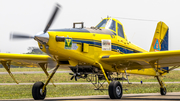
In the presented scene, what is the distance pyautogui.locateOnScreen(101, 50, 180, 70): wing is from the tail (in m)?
3.89

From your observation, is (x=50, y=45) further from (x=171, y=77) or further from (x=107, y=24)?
(x=171, y=77)

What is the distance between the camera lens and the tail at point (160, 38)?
2089cm

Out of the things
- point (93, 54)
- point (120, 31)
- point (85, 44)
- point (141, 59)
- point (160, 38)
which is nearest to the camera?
point (85, 44)

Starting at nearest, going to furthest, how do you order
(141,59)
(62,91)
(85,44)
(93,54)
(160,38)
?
(85,44) → (93,54) → (141,59) → (160,38) → (62,91)

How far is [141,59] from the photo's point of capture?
49.8 ft

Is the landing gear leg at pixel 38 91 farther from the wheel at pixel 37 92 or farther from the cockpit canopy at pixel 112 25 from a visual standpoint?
the cockpit canopy at pixel 112 25

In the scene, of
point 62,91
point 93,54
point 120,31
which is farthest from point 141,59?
point 62,91

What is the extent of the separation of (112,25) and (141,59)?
2845mm

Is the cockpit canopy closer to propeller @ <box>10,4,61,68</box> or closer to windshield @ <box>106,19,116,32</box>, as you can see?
windshield @ <box>106,19,116,32</box>

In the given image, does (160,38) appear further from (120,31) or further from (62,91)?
(62,91)

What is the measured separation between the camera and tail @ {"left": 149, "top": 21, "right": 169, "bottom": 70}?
20891mm

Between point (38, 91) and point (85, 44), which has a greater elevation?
point (85, 44)

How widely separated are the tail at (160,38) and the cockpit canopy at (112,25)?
15.4ft

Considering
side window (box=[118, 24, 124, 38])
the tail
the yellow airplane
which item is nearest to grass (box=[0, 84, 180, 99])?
the yellow airplane
